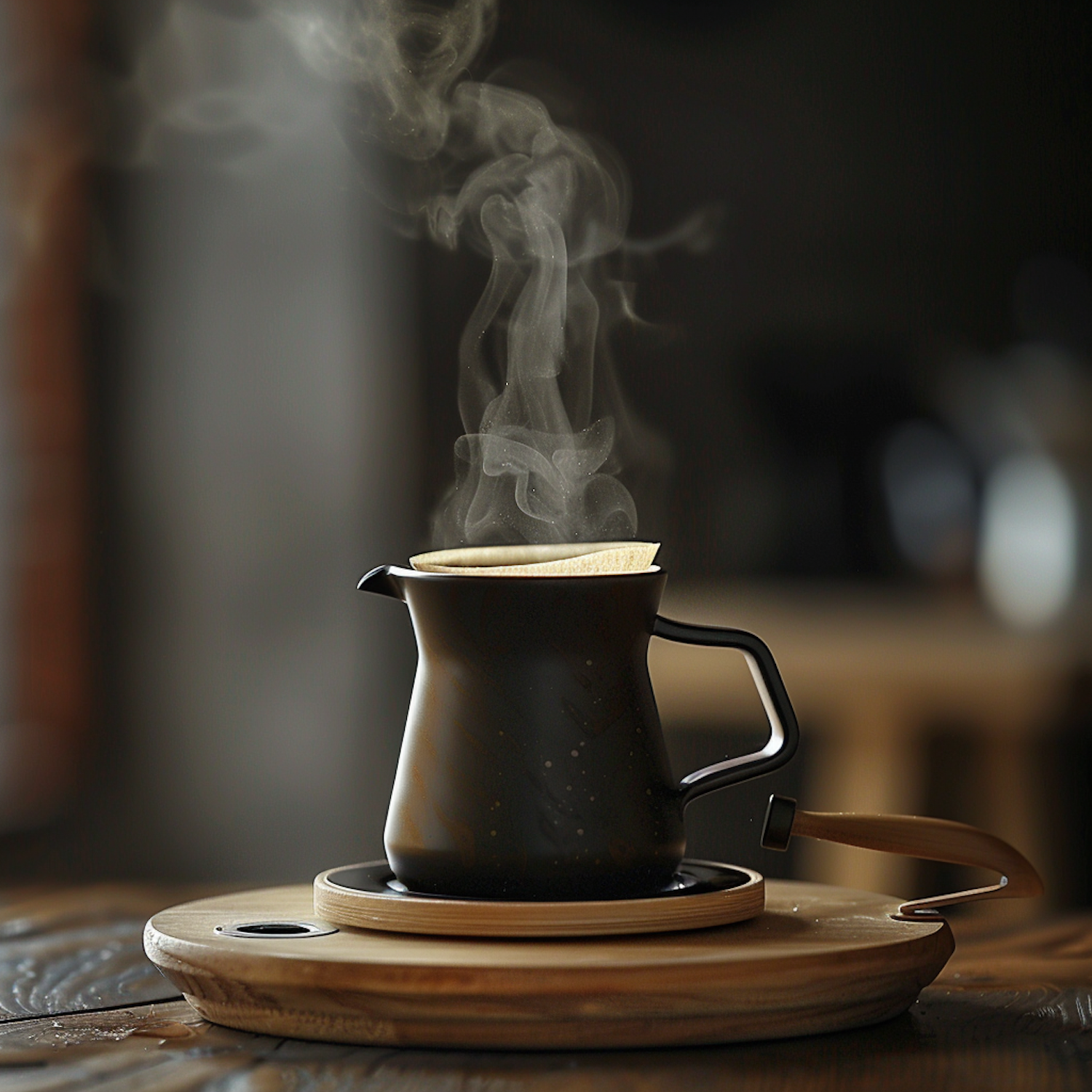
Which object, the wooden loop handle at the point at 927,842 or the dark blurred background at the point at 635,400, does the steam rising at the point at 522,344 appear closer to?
the wooden loop handle at the point at 927,842

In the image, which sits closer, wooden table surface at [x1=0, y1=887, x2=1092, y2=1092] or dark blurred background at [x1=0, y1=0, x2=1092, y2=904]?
wooden table surface at [x1=0, y1=887, x2=1092, y2=1092]

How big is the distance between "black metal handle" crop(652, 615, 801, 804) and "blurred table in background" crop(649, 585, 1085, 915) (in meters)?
1.94

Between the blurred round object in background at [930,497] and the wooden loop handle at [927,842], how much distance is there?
7.42ft

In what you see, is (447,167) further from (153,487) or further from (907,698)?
(907,698)

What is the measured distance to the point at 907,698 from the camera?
2650mm

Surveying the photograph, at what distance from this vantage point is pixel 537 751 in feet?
2.00

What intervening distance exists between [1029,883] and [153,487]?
90.1 inches

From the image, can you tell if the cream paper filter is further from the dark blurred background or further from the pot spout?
the dark blurred background

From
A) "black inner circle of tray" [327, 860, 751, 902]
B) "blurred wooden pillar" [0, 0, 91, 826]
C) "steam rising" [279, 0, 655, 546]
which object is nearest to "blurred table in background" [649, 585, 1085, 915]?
"blurred wooden pillar" [0, 0, 91, 826]

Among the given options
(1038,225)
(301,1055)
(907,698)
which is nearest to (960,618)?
(907,698)

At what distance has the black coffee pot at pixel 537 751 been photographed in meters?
0.60

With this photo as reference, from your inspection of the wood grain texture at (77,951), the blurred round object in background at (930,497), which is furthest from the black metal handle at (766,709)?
the blurred round object in background at (930,497)

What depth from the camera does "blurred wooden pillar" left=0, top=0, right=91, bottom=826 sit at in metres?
2.55

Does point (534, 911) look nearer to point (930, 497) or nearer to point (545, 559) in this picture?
point (545, 559)
